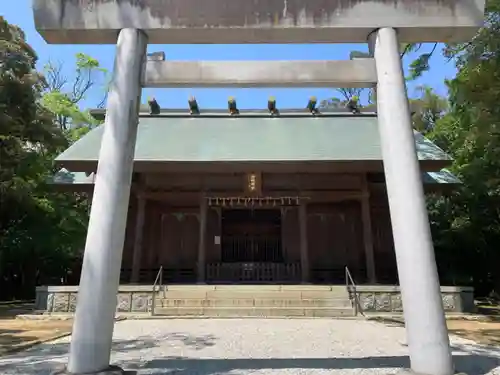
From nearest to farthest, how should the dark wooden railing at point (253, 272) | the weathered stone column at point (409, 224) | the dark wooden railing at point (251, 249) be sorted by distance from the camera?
the weathered stone column at point (409, 224), the dark wooden railing at point (253, 272), the dark wooden railing at point (251, 249)

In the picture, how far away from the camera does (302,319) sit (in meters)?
10.3

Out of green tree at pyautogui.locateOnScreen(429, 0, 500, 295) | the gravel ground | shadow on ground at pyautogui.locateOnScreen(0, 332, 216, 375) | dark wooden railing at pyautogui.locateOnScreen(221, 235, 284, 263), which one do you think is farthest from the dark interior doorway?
shadow on ground at pyautogui.locateOnScreen(0, 332, 216, 375)

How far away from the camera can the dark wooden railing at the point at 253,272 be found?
14289mm

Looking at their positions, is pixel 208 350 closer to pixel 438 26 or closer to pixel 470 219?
pixel 438 26

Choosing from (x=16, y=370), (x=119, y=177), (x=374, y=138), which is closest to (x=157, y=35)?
(x=119, y=177)

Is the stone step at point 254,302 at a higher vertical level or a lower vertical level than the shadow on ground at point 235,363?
higher

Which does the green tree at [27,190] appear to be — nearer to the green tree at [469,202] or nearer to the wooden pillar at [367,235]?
the wooden pillar at [367,235]

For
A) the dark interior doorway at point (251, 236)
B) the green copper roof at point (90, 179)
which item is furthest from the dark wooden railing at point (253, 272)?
the green copper roof at point (90, 179)

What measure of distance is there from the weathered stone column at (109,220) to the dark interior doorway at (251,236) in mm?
11238

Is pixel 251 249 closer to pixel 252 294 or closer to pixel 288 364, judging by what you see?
pixel 252 294

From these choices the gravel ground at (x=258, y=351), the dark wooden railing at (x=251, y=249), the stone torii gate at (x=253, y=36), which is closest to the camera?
the stone torii gate at (x=253, y=36)

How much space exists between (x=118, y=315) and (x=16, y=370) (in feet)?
20.4

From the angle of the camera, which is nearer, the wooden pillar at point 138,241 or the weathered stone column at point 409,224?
the weathered stone column at point 409,224

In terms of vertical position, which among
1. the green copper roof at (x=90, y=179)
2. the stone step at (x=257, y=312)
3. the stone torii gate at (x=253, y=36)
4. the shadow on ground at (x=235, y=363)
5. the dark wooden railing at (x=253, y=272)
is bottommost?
the shadow on ground at (x=235, y=363)
